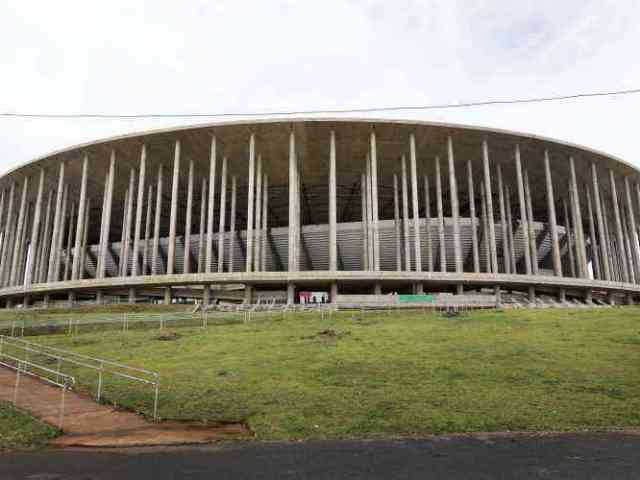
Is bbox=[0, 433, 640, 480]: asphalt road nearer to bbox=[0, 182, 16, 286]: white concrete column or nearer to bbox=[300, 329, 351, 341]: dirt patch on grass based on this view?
bbox=[300, 329, 351, 341]: dirt patch on grass

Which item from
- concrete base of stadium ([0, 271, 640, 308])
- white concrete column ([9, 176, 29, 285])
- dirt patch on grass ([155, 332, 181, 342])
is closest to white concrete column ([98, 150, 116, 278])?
concrete base of stadium ([0, 271, 640, 308])

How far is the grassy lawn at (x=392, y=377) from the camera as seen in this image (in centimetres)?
909

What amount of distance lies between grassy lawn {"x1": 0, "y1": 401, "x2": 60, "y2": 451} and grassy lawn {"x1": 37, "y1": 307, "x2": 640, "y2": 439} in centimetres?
198

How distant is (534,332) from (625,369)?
245 inches

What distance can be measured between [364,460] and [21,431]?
6.94m

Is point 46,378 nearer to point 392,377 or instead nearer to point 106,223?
point 392,377

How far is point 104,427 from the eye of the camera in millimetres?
9234

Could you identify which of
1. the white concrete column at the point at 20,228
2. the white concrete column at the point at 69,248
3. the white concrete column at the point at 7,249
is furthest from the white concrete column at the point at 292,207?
the white concrete column at the point at 7,249

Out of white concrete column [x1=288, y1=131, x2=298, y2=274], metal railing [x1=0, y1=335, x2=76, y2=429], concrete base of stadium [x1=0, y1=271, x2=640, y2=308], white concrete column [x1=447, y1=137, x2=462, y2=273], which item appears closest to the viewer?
metal railing [x1=0, y1=335, x2=76, y2=429]

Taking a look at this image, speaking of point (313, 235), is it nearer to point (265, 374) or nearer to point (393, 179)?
point (393, 179)

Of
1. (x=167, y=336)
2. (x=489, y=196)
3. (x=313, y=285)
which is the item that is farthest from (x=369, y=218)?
(x=167, y=336)

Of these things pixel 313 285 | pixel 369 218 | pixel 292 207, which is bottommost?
pixel 313 285

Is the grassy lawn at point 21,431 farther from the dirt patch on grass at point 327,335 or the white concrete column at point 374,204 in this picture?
the white concrete column at point 374,204

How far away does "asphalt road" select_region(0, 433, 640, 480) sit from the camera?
6.63 meters
